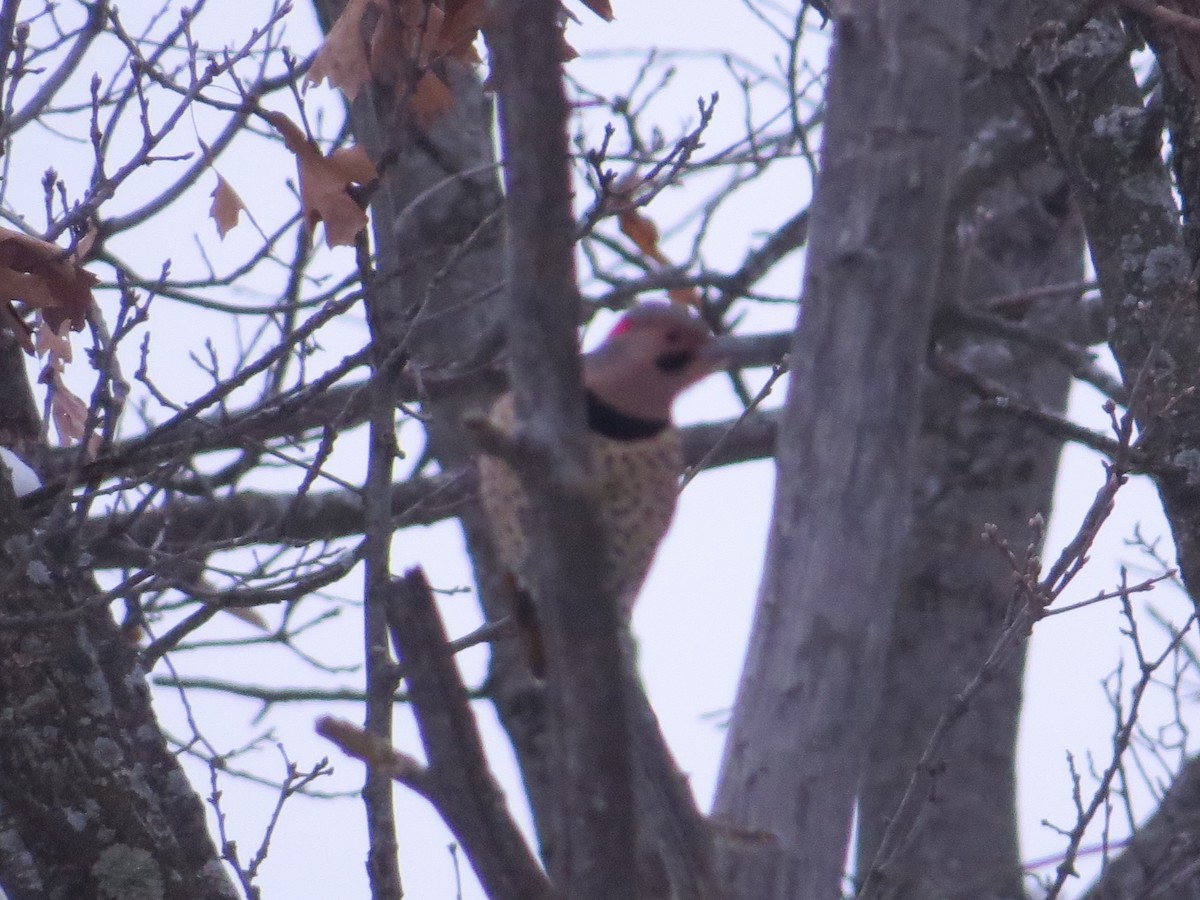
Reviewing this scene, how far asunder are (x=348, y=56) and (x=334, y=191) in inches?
12.0

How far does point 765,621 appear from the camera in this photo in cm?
255

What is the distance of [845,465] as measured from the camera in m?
2.49

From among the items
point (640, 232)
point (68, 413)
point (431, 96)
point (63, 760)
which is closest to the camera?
point (63, 760)

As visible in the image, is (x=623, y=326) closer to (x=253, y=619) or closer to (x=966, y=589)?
(x=253, y=619)

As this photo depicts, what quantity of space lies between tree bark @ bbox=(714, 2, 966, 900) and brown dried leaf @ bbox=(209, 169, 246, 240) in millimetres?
1784

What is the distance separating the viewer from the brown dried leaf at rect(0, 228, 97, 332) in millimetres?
3326

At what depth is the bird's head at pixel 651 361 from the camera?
3344mm

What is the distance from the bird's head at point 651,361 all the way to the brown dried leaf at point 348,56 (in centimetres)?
75

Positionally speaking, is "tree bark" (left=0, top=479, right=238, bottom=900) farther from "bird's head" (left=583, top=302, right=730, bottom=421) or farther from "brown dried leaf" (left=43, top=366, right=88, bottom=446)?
"bird's head" (left=583, top=302, right=730, bottom=421)

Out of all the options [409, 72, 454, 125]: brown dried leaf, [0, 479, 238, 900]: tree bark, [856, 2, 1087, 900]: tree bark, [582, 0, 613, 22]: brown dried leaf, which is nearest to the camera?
[0, 479, 238, 900]: tree bark

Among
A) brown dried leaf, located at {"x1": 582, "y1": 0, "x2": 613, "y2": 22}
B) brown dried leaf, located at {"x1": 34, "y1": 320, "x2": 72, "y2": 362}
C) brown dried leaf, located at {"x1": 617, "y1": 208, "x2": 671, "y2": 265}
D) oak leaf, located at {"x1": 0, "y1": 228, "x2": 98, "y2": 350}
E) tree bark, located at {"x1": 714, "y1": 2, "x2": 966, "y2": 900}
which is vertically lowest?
tree bark, located at {"x1": 714, "y1": 2, "x2": 966, "y2": 900}

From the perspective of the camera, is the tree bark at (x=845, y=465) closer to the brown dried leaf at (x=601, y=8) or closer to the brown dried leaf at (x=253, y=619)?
the brown dried leaf at (x=601, y=8)

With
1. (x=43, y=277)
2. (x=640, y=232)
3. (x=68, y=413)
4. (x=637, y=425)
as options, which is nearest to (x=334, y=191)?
(x=43, y=277)

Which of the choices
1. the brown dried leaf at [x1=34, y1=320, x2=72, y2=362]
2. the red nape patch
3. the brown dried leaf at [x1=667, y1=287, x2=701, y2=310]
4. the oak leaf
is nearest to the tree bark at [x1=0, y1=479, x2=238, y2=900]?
the oak leaf
